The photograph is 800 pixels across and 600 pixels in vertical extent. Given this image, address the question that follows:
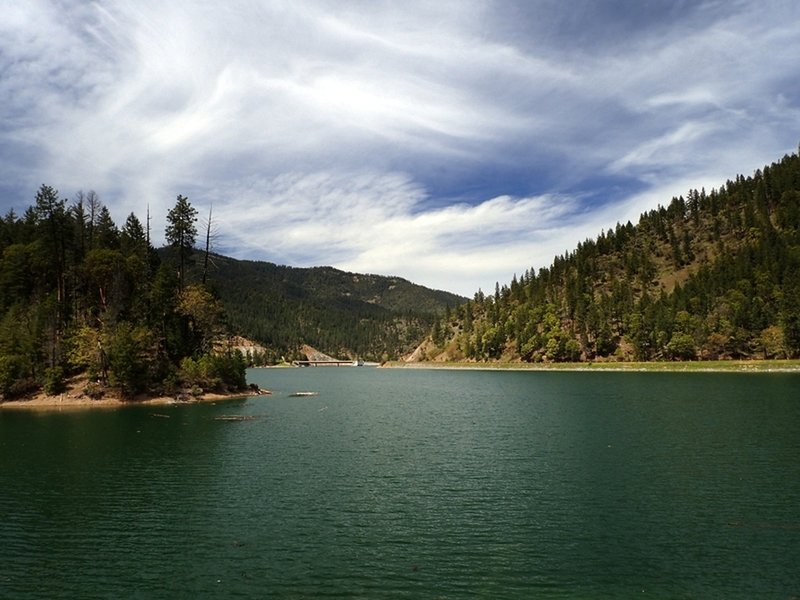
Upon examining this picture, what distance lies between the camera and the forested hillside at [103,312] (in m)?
92.6

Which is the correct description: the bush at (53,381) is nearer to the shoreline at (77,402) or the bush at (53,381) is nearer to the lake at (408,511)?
the shoreline at (77,402)

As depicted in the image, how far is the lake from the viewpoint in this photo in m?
22.1

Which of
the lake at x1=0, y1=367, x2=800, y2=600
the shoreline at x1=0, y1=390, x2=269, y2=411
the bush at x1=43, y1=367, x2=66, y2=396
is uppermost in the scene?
the bush at x1=43, y1=367, x2=66, y2=396

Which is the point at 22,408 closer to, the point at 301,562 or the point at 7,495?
the point at 7,495

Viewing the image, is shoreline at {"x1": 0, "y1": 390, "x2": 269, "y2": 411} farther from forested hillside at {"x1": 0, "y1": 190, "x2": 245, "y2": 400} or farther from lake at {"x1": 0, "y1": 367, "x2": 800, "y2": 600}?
lake at {"x1": 0, "y1": 367, "x2": 800, "y2": 600}

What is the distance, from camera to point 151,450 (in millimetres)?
50688

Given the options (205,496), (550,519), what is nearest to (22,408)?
(205,496)

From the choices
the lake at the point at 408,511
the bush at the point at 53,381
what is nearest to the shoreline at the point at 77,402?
the bush at the point at 53,381

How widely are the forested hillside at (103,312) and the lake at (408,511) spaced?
32353 mm

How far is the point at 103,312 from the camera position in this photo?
104312mm

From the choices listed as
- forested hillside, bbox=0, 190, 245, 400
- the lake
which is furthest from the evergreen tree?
the lake

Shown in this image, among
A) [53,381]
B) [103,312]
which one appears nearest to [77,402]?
[53,381]

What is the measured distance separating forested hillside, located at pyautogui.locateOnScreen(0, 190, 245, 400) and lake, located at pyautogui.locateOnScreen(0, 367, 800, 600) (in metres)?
32.4

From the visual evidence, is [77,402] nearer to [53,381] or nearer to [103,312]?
[53,381]
